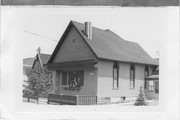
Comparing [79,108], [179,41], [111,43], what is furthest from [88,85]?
[179,41]

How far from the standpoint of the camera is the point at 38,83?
2.05 meters

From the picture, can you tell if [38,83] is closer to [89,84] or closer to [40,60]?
[40,60]

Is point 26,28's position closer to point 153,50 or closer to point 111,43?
point 111,43

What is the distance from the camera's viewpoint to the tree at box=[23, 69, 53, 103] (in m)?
2.02

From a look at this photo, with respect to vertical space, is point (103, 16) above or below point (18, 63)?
above

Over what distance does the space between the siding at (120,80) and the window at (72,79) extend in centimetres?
12

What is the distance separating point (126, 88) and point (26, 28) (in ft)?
2.32

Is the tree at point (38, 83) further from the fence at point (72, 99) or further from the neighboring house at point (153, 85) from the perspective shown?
the neighboring house at point (153, 85)

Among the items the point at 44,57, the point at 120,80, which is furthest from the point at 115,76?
the point at 44,57

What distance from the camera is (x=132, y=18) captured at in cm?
202

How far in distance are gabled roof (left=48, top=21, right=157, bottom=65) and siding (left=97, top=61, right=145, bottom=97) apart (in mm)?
43

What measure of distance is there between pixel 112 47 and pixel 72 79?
311mm

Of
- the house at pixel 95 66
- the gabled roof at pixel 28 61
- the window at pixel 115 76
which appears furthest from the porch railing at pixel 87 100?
the gabled roof at pixel 28 61

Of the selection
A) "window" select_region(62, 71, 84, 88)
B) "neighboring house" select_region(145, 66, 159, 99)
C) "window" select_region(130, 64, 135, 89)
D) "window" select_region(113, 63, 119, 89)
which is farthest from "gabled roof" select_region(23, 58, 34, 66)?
"neighboring house" select_region(145, 66, 159, 99)
